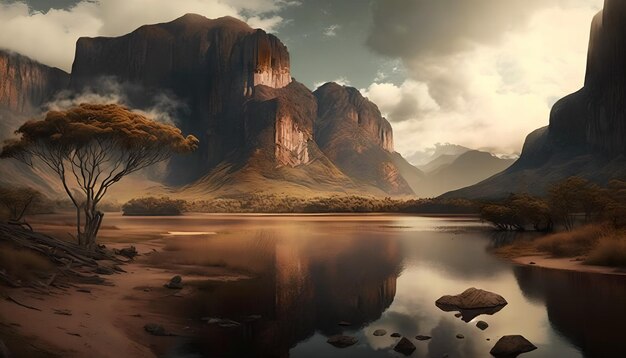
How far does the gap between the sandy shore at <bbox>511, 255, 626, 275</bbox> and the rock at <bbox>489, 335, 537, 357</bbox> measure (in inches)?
740

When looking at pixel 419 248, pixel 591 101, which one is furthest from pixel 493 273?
pixel 591 101

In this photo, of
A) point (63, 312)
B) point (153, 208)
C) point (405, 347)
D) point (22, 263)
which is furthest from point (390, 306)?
point (153, 208)

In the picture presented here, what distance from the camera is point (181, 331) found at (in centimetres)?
1644

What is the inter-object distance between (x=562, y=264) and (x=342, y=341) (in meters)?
26.7

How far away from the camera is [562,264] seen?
34.4m

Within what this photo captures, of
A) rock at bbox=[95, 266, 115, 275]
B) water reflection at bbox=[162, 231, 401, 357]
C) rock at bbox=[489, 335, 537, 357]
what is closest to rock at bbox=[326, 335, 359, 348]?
water reflection at bbox=[162, 231, 401, 357]

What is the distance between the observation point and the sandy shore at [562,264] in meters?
29.9

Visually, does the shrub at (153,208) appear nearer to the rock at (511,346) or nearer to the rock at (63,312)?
the rock at (63,312)

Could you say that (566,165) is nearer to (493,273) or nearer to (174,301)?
(493,273)

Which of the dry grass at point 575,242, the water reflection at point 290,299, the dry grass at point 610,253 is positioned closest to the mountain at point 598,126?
the dry grass at point 575,242

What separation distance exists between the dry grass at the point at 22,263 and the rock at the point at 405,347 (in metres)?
16.6

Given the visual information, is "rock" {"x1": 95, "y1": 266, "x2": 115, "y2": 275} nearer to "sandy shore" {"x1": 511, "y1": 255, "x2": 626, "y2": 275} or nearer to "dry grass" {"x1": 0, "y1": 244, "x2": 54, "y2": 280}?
"dry grass" {"x1": 0, "y1": 244, "x2": 54, "y2": 280}

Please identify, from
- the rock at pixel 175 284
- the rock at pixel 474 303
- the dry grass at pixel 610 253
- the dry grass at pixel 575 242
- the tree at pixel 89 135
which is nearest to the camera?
the rock at pixel 474 303

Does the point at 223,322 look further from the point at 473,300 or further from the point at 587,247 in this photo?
the point at 587,247
